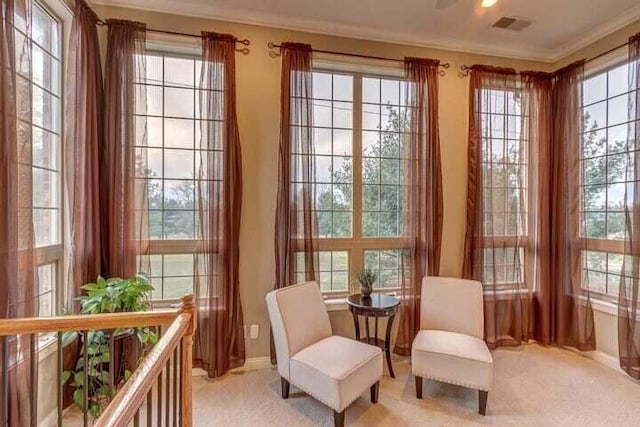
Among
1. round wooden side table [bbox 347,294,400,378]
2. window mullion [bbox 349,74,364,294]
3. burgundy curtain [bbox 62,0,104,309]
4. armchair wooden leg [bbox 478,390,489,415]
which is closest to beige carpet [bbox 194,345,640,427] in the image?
armchair wooden leg [bbox 478,390,489,415]

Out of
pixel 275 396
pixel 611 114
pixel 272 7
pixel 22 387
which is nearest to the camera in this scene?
pixel 22 387

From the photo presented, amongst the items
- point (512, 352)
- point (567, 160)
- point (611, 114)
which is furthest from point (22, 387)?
point (611, 114)

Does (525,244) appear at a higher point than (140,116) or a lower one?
lower

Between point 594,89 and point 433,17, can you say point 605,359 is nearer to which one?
point 594,89

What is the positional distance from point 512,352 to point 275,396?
2394mm

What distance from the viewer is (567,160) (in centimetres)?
338

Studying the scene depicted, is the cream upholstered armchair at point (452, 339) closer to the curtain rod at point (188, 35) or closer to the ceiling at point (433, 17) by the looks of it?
the ceiling at point (433, 17)

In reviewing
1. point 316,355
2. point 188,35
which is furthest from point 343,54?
point 316,355

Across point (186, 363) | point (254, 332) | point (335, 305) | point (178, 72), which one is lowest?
point (254, 332)

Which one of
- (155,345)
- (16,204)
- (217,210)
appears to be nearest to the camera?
(155,345)

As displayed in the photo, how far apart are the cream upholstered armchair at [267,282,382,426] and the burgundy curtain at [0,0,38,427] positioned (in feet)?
4.57

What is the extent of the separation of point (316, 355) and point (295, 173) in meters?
1.50

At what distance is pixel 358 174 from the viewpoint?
327 centimetres

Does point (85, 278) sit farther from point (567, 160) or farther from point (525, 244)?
point (567, 160)
